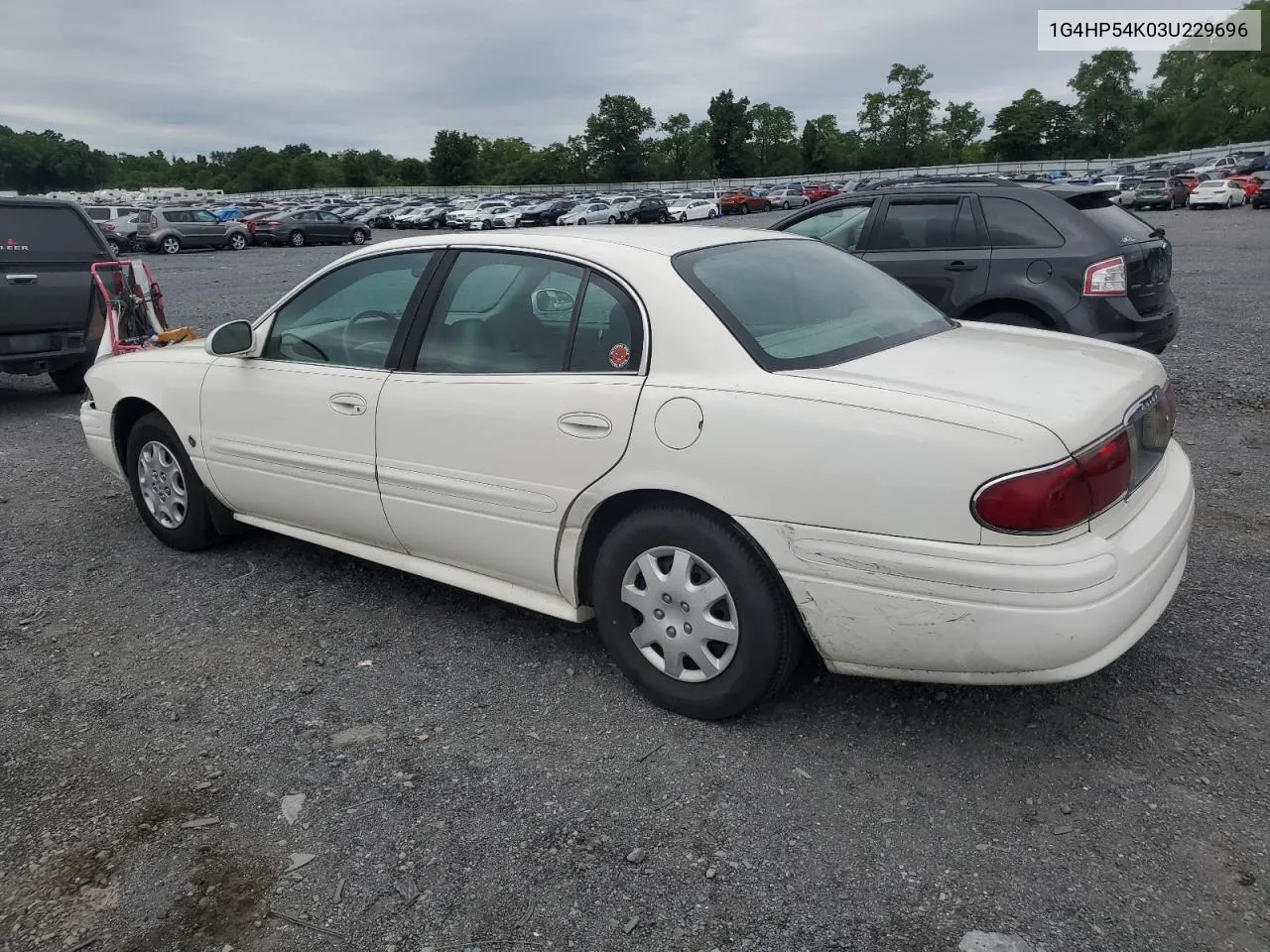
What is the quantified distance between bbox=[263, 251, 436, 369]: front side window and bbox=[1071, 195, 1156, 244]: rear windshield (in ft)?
16.2

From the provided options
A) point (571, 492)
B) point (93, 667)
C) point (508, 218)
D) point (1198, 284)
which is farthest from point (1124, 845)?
point (508, 218)

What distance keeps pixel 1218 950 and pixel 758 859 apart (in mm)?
1049

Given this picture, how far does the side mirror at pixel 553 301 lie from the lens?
3.47 metres

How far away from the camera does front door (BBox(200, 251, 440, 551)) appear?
392 centimetres

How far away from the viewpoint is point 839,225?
26.2 feet

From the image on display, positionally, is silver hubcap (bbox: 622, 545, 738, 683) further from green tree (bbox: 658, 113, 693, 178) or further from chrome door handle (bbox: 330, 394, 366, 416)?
green tree (bbox: 658, 113, 693, 178)

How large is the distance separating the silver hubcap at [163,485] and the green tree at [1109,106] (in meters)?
118

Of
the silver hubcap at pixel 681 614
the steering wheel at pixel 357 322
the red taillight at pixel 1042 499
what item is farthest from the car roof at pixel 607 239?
the red taillight at pixel 1042 499

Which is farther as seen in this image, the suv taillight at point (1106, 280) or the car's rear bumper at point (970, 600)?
the suv taillight at point (1106, 280)

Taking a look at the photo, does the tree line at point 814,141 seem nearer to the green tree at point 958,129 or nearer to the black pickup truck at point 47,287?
the green tree at point 958,129

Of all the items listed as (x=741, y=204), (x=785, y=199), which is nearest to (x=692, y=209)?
(x=741, y=204)

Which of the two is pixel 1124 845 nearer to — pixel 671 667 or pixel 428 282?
pixel 671 667

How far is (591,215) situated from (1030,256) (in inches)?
1579

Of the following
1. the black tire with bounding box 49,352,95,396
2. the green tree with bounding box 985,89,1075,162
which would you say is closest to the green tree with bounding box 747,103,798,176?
the green tree with bounding box 985,89,1075,162
